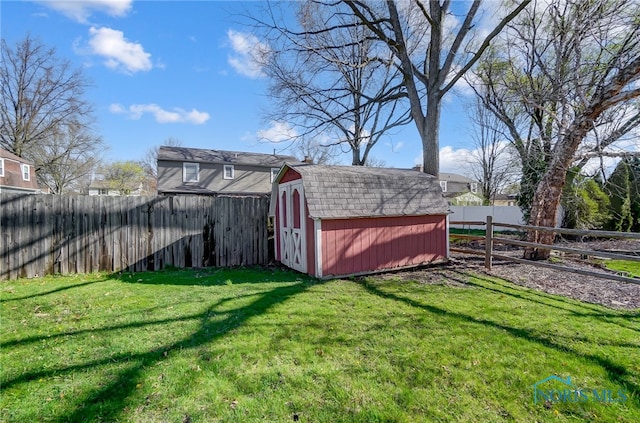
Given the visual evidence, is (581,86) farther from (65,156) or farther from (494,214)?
→ (65,156)

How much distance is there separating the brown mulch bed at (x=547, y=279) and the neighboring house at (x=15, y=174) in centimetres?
2477

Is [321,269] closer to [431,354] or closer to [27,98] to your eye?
[431,354]

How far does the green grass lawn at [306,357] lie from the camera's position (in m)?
2.40

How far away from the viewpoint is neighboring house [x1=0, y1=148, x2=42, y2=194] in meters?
19.6

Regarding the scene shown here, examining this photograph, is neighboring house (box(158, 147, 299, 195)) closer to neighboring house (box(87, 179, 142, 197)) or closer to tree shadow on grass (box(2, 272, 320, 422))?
tree shadow on grass (box(2, 272, 320, 422))

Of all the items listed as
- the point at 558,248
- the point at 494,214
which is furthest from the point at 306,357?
the point at 494,214

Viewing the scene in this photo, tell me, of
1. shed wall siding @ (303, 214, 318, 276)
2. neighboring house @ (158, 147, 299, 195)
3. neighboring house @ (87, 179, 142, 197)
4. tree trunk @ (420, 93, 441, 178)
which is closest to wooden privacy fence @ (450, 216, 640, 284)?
tree trunk @ (420, 93, 441, 178)

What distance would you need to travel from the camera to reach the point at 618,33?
5938 mm

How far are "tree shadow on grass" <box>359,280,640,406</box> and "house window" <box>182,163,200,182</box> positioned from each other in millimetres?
20931

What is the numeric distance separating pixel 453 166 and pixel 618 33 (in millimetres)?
22872

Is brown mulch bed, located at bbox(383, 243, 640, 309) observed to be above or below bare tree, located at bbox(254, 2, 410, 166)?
below

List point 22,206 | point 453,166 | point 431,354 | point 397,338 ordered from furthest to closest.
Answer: point 453,166, point 22,206, point 397,338, point 431,354

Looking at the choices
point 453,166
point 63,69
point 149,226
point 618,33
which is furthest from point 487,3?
point 63,69

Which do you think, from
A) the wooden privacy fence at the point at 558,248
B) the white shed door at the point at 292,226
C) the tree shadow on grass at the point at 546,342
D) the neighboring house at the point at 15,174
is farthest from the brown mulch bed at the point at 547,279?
the neighboring house at the point at 15,174
